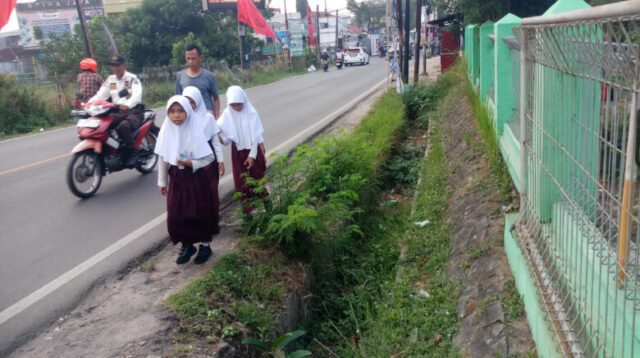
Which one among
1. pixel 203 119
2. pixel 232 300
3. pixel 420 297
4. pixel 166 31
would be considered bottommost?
pixel 420 297

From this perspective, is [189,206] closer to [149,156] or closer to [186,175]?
[186,175]

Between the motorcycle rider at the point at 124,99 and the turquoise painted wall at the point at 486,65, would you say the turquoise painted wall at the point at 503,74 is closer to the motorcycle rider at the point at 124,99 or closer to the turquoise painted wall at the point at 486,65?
the turquoise painted wall at the point at 486,65

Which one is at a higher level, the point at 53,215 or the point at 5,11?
the point at 5,11

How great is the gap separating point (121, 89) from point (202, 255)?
12.5 ft

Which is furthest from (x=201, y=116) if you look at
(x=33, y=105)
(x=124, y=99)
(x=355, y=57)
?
(x=355, y=57)

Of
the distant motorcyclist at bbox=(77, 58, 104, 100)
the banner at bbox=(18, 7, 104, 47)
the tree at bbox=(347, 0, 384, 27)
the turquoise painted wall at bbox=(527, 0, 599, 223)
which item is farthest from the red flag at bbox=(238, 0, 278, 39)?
the tree at bbox=(347, 0, 384, 27)

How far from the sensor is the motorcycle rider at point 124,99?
7.22 metres

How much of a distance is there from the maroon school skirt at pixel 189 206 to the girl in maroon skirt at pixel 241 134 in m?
0.77

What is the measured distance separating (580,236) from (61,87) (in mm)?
19223

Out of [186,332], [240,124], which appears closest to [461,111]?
[240,124]

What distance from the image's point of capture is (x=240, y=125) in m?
5.27

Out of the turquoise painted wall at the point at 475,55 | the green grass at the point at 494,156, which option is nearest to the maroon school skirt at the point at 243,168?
the green grass at the point at 494,156

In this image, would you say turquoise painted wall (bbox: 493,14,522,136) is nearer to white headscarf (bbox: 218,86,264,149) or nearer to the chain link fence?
the chain link fence

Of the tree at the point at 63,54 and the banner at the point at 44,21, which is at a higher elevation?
the banner at the point at 44,21
